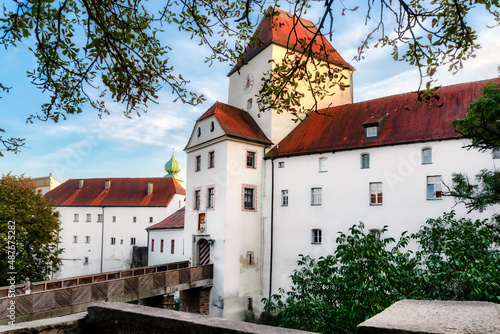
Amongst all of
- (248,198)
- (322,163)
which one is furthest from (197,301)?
(322,163)

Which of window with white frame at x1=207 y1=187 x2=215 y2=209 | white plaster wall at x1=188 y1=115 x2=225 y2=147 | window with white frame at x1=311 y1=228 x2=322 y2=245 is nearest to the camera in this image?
window with white frame at x1=311 y1=228 x2=322 y2=245

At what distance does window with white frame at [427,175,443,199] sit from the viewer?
Answer: 66.2 feet

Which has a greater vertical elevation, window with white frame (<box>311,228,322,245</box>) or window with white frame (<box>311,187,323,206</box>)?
window with white frame (<box>311,187,323,206</box>)

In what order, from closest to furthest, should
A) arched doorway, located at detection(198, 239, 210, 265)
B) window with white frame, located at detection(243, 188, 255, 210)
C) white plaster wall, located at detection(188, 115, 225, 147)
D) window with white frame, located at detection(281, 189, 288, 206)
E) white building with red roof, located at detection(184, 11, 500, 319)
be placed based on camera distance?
1. white building with red roof, located at detection(184, 11, 500, 319)
2. window with white frame, located at detection(281, 189, 288, 206)
3. window with white frame, located at detection(243, 188, 255, 210)
4. white plaster wall, located at detection(188, 115, 225, 147)
5. arched doorway, located at detection(198, 239, 210, 265)

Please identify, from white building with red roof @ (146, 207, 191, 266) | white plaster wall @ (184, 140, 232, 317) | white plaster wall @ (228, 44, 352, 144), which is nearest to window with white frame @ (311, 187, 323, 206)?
white plaster wall @ (228, 44, 352, 144)

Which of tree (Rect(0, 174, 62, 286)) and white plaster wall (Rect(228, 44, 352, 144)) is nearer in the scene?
white plaster wall (Rect(228, 44, 352, 144))

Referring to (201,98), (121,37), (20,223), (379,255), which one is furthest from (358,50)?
(20,223)

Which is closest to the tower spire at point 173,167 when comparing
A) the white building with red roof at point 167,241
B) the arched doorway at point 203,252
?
the white building with red roof at point 167,241

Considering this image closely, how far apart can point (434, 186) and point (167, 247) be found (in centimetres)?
2596

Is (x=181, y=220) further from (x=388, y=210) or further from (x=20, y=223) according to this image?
(x=388, y=210)

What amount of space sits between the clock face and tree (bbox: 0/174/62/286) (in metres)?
17.6

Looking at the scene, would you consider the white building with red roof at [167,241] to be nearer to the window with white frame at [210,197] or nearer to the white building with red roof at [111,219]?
the white building with red roof at [111,219]

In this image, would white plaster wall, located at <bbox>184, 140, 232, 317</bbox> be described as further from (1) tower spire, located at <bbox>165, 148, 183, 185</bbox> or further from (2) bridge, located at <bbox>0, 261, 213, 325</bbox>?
(1) tower spire, located at <bbox>165, 148, 183, 185</bbox>

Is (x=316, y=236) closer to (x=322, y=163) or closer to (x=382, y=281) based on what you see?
(x=322, y=163)
